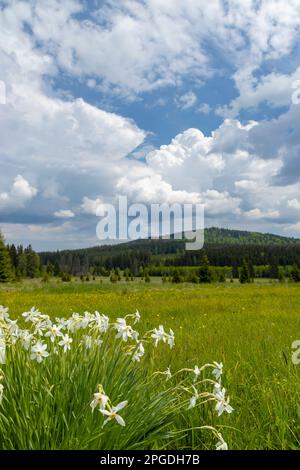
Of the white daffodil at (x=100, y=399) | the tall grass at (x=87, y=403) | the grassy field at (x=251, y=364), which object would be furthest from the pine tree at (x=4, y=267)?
the white daffodil at (x=100, y=399)

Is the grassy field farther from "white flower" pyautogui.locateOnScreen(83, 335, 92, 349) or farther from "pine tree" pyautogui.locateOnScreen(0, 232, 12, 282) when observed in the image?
"pine tree" pyautogui.locateOnScreen(0, 232, 12, 282)

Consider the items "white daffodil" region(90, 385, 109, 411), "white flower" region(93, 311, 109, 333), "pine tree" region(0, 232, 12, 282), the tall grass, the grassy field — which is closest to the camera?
"white daffodil" region(90, 385, 109, 411)

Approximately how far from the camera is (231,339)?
22.3 ft

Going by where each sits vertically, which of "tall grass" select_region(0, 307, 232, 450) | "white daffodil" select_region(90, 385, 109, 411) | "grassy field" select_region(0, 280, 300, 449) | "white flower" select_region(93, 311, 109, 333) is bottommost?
"grassy field" select_region(0, 280, 300, 449)

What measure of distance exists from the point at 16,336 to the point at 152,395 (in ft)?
4.14

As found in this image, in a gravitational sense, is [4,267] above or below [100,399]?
above

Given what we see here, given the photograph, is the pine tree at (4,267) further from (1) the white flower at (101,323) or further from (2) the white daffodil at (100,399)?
(2) the white daffodil at (100,399)

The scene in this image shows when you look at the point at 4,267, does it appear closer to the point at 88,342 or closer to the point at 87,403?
the point at 88,342

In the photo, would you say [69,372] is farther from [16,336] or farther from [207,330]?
[207,330]

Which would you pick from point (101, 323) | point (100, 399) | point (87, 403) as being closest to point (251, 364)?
point (101, 323)

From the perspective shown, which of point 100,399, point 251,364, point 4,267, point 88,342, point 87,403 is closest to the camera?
point 100,399

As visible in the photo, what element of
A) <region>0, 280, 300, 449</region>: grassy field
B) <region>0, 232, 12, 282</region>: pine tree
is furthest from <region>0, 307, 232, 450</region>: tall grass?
<region>0, 232, 12, 282</region>: pine tree
